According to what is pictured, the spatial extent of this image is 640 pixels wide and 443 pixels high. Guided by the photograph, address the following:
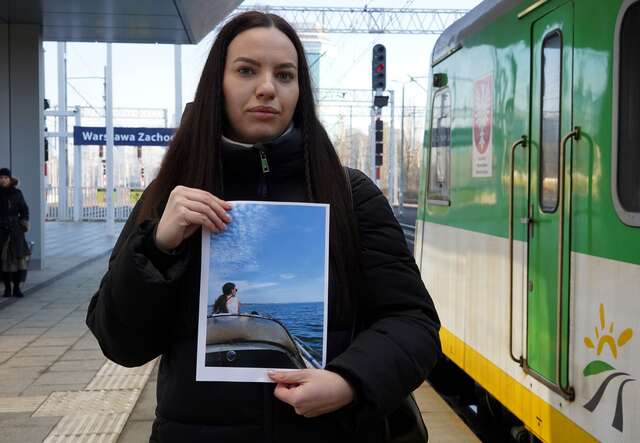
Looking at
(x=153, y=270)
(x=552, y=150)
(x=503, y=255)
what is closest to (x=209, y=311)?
(x=153, y=270)

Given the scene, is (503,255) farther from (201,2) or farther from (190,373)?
(201,2)

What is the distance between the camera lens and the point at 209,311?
5.23ft

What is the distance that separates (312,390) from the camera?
1498 millimetres

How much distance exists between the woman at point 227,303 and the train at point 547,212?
1.91 m

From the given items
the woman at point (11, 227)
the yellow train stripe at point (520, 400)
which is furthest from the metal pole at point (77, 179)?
the yellow train stripe at point (520, 400)

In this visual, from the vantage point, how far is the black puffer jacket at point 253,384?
1.58 metres

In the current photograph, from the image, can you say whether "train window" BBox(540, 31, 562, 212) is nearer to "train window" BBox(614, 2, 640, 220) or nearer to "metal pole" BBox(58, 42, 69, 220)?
"train window" BBox(614, 2, 640, 220)

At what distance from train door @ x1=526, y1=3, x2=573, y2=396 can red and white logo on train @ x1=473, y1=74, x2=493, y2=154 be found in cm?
73

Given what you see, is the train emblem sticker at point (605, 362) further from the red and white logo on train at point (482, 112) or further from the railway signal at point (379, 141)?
the railway signal at point (379, 141)

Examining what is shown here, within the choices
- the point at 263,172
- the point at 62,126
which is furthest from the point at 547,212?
the point at 62,126

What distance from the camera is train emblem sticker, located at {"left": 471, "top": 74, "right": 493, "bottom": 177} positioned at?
4895 millimetres

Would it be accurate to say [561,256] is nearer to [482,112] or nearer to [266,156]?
[482,112]

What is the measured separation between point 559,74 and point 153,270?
280cm

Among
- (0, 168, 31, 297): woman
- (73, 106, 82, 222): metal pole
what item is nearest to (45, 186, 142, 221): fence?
(73, 106, 82, 222): metal pole
